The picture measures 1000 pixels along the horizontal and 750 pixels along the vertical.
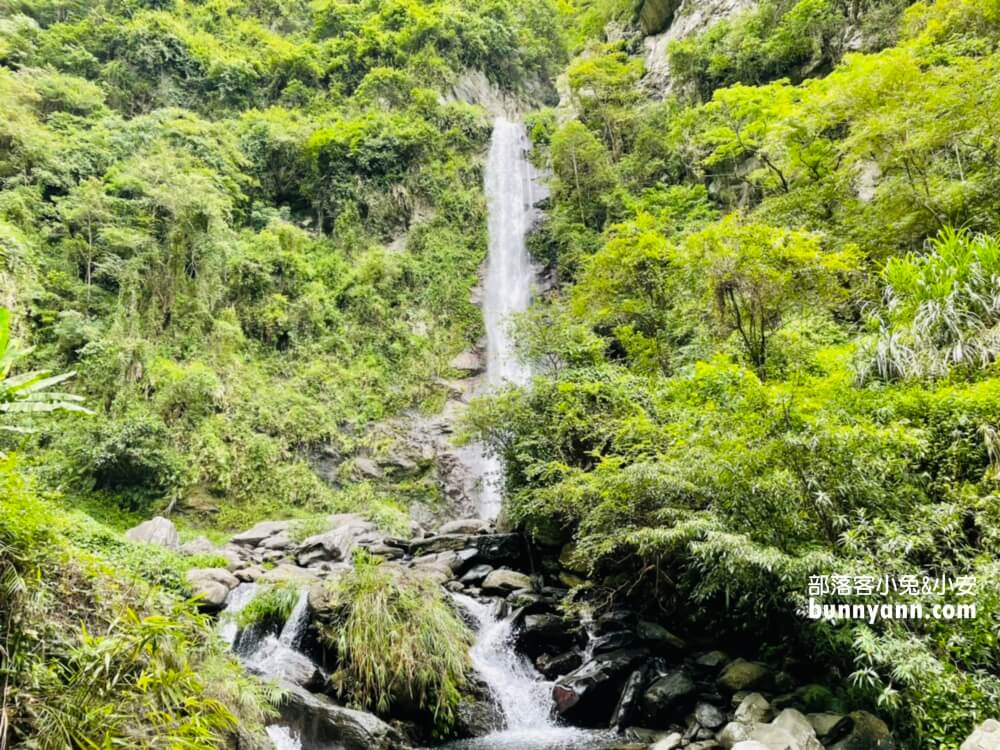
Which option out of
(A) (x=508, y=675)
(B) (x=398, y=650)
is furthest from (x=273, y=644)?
(A) (x=508, y=675)

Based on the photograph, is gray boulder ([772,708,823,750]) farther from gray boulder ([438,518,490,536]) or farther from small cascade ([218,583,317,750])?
gray boulder ([438,518,490,536])

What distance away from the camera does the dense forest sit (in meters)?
4.35

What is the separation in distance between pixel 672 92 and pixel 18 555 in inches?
922

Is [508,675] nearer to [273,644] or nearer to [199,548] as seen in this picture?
[273,644]

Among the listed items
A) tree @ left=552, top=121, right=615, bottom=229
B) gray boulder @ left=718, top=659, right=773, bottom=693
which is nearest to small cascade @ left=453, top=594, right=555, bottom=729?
gray boulder @ left=718, top=659, right=773, bottom=693

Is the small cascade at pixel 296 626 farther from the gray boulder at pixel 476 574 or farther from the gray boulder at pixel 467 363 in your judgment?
the gray boulder at pixel 467 363

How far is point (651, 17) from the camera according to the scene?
25.2m

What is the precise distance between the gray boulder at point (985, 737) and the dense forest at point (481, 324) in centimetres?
30

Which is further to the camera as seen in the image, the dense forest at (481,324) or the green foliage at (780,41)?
the green foliage at (780,41)

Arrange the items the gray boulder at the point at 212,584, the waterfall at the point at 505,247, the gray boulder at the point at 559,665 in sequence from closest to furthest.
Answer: the gray boulder at the point at 559,665, the gray boulder at the point at 212,584, the waterfall at the point at 505,247

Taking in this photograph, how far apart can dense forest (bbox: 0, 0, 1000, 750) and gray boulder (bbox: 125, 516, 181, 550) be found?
135cm

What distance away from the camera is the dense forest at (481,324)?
171 inches

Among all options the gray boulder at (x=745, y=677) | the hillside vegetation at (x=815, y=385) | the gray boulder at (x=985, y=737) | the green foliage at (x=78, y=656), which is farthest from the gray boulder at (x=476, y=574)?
the gray boulder at (x=985, y=737)

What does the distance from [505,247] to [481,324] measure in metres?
4.04
